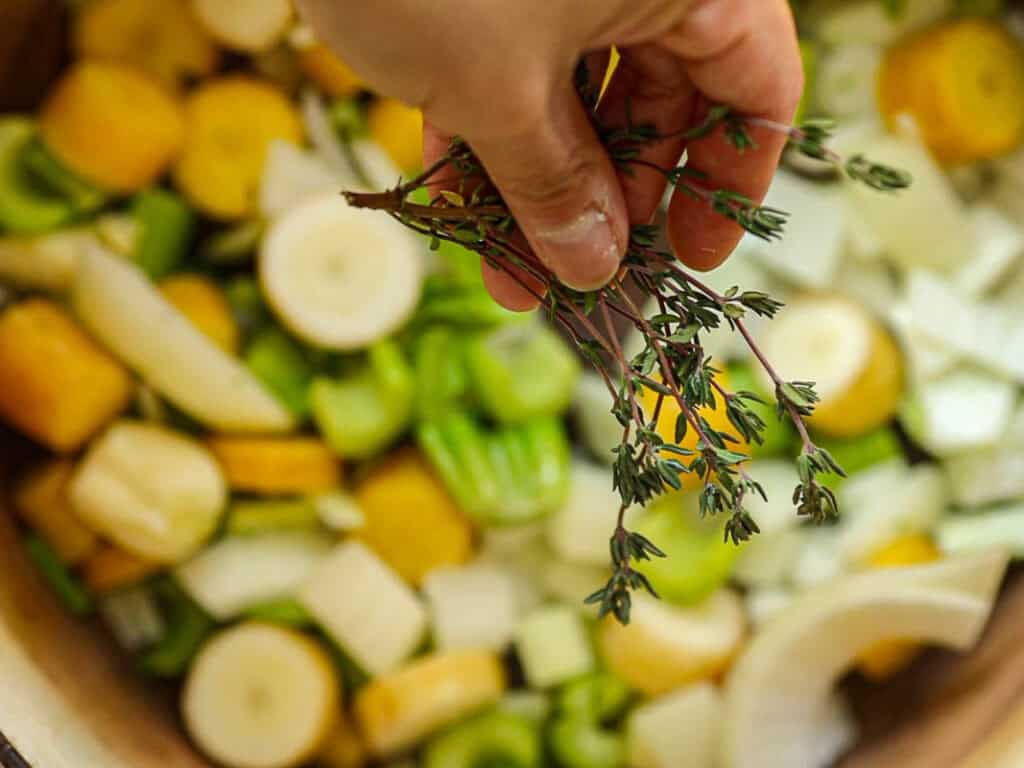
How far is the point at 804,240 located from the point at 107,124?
124 centimetres

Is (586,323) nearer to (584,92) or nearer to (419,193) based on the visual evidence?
(584,92)

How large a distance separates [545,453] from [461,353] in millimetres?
228

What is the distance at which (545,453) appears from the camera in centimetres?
187

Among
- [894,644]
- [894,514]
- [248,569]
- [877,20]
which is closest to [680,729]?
[894,644]

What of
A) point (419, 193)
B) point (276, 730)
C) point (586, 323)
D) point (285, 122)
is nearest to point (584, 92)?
point (586, 323)

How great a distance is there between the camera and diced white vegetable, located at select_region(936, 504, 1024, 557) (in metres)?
1.83

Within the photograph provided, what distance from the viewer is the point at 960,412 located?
6.34 ft

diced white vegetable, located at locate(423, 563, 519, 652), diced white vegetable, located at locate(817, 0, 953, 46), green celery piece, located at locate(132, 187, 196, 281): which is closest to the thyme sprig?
diced white vegetable, located at locate(423, 563, 519, 652)

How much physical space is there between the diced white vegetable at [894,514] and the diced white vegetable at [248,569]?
919 millimetres

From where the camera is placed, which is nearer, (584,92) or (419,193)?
(584,92)

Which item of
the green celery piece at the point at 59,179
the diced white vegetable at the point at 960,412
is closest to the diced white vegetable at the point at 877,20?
the diced white vegetable at the point at 960,412

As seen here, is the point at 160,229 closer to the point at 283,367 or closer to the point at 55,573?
the point at 283,367

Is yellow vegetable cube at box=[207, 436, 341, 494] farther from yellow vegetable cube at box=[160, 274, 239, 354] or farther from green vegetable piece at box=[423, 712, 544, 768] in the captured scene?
green vegetable piece at box=[423, 712, 544, 768]

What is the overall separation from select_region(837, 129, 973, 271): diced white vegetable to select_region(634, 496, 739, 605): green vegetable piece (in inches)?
24.8
